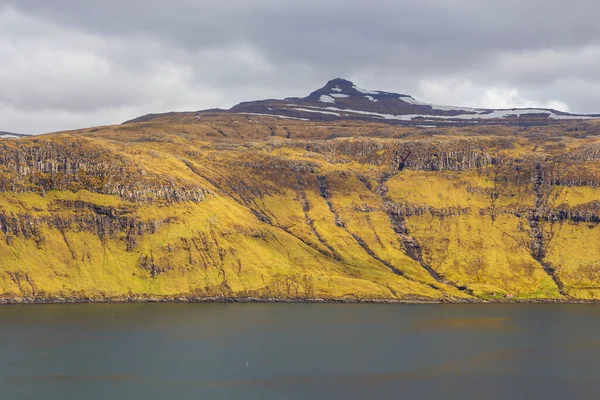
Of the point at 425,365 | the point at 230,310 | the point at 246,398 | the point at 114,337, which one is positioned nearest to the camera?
the point at 246,398

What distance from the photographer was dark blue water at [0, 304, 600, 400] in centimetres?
11069

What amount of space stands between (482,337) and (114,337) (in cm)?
8913

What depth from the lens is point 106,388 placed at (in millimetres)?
110500

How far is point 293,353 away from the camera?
133500 millimetres

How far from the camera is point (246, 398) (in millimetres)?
105938

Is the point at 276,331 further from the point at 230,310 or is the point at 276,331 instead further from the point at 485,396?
the point at 485,396

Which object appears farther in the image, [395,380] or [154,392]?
[395,380]

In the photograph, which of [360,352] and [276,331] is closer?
[360,352]

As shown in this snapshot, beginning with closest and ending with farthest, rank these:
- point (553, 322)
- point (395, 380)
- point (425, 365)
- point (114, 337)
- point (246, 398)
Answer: point (246, 398) < point (395, 380) < point (425, 365) < point (114, 337) < point (553, 322)

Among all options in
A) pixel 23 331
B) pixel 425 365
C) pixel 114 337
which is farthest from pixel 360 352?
pixel 23 331

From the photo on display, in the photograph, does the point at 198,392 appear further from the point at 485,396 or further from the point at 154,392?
the point at 485,396

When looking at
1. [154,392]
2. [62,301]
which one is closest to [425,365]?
[154,392]

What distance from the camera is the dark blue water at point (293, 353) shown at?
110688 mm

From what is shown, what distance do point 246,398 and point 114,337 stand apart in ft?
175
